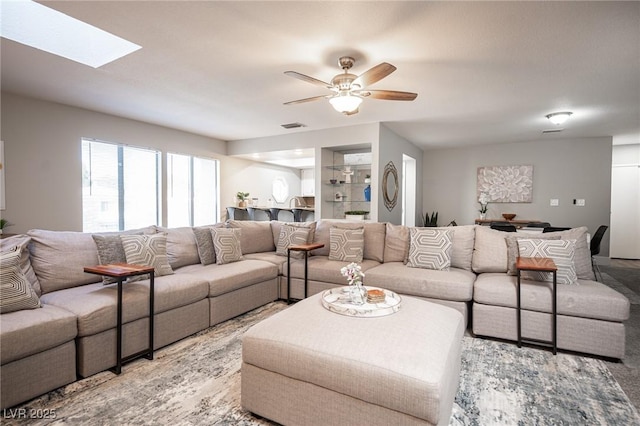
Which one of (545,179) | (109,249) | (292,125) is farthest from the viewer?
(545,179)

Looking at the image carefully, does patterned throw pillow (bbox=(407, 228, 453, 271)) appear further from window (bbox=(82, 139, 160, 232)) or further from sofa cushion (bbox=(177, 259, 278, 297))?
window (bbox=(82, 139, 160, 232))

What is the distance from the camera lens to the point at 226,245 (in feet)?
11.3

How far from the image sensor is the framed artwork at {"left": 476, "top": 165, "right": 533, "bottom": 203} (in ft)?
21.3

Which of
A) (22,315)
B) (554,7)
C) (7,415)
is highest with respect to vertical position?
(554,7)

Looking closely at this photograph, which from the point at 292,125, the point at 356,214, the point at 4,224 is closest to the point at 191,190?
the point at 292,125

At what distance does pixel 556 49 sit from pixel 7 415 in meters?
4.41

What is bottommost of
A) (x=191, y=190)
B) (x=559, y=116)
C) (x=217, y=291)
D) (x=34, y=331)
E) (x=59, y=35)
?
(x=217, y=291)

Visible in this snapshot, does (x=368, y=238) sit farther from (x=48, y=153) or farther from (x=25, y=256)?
(x=48, y=153)

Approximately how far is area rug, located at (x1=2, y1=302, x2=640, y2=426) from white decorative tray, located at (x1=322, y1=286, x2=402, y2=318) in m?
0.64

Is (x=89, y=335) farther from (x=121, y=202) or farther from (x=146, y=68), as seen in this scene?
(x=121, y=202)

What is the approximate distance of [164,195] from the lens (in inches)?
217

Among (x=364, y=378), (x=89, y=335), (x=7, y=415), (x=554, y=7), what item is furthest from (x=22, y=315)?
(x=554, y=7)

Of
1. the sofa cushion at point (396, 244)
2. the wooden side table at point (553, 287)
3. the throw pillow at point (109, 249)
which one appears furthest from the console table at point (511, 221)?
the throw pillow at point (109, 249)

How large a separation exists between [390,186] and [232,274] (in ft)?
11.4
